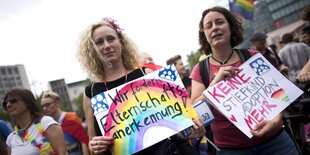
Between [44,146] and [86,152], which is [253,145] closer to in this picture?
[44,146]

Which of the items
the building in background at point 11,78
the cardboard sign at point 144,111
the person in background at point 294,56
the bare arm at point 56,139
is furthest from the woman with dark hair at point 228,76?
the building in background at point 11,78

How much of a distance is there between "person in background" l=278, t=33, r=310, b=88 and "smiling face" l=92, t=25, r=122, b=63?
4.26m

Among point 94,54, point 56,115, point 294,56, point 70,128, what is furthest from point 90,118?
point 294,56

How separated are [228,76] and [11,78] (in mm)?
124415

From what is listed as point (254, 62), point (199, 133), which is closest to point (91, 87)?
point (199, 133)

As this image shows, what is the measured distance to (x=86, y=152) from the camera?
4.44 m

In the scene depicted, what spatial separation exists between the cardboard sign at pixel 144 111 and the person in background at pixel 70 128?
259 centimetres

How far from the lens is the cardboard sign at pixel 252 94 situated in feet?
6.80

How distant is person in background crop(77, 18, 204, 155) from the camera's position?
6.72ft

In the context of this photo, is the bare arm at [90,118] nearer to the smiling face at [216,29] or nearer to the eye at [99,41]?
the eye at [99,41]

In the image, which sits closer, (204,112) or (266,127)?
(266,127)

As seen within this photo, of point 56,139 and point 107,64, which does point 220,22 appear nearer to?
point 107,64

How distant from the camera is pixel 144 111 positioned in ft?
6.68

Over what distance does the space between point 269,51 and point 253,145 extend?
3.15m
